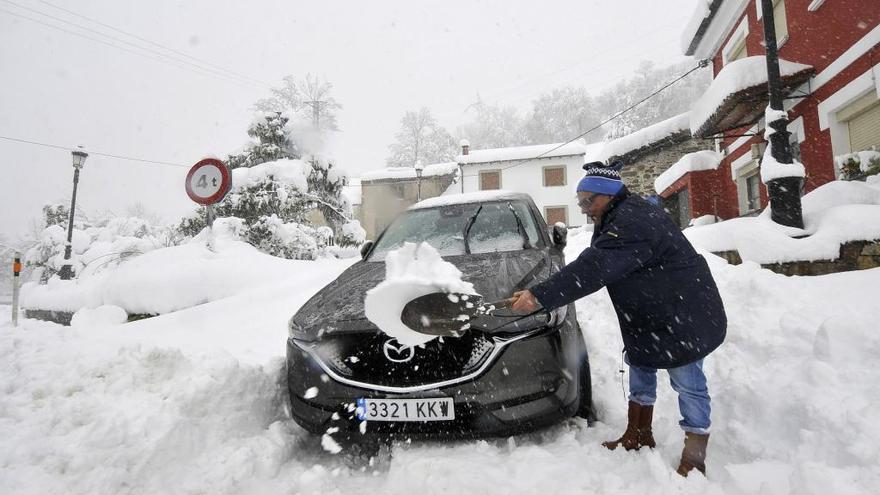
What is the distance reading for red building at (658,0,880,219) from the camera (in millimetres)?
6234

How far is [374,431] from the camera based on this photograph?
7.17 ft

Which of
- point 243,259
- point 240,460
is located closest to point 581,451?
point 240,460

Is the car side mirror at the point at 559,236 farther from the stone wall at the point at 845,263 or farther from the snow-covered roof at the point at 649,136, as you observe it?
the snow-covered roof at the point at 649,136

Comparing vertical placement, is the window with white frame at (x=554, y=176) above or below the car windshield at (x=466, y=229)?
above

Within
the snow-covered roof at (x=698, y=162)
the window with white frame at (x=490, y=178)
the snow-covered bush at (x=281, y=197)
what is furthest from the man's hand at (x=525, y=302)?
the window with white frame at (x=490, y=178)

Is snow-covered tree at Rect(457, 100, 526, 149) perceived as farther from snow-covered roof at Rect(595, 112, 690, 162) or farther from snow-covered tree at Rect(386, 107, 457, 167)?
snow-covered roof at Rect(595, 112, 690, 162)

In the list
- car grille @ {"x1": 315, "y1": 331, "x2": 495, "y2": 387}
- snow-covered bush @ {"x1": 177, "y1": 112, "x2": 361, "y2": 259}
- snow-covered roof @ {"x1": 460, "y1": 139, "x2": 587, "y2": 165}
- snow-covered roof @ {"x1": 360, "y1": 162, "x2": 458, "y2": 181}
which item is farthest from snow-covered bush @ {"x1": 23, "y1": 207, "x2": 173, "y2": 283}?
snow-covered roof @ {"x1": 460, "y1": 139, "x2": 587, "y2": 165}

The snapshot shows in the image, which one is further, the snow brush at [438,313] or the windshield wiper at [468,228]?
the windshield wiper at [468,228]

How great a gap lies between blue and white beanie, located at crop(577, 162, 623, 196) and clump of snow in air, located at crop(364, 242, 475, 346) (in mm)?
824

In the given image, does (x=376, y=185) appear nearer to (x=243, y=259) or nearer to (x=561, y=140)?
(x=561, y=140)

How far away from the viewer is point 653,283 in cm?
204

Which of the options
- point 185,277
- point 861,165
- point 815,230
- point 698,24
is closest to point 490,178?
point 698,24

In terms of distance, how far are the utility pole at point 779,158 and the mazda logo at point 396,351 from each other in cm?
575

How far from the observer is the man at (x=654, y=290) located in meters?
1.94
